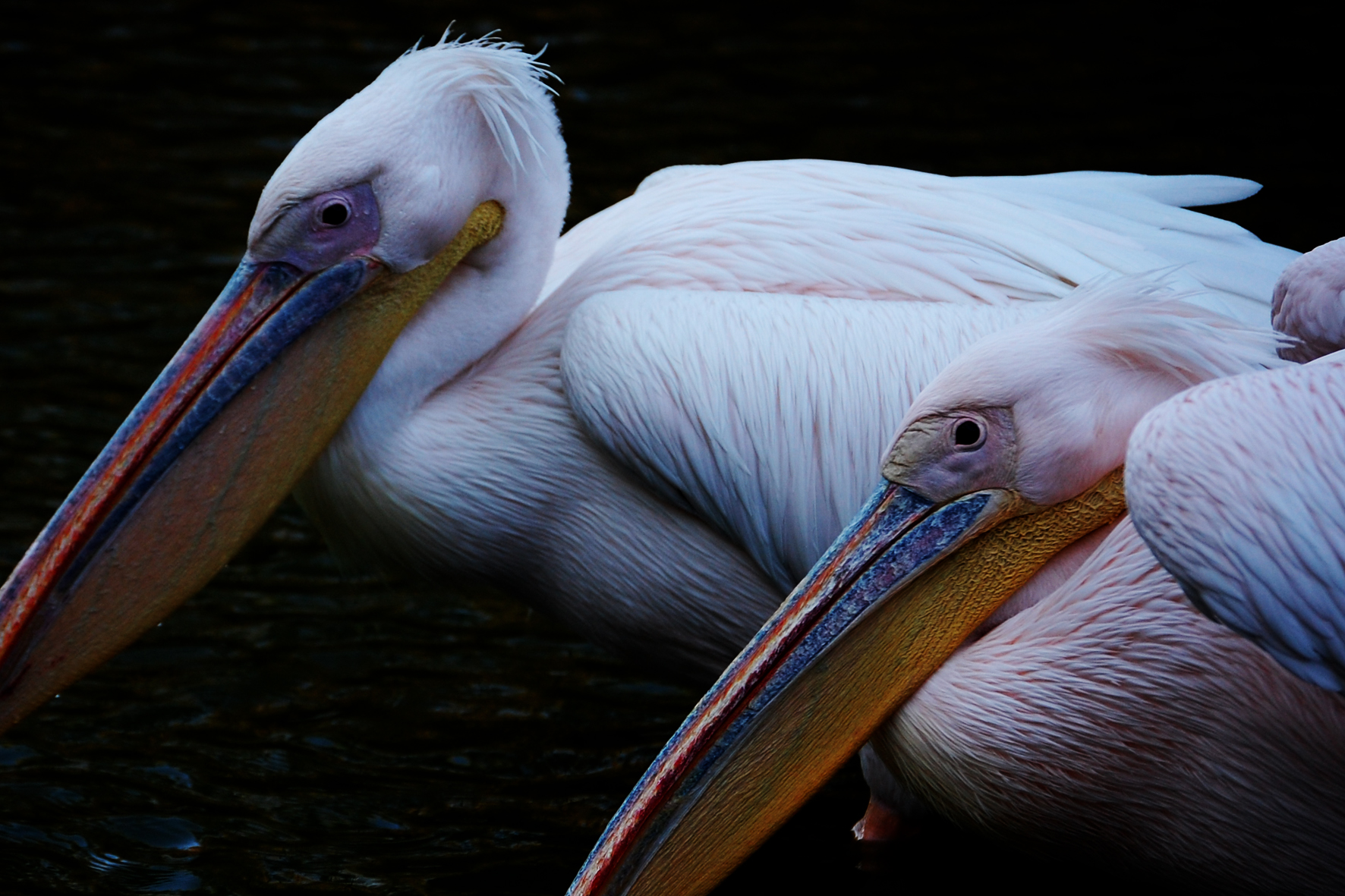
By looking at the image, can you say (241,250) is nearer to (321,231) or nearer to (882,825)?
(321,231)

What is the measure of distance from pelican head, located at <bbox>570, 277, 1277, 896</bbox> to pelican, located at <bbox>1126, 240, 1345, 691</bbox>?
0.39 meters

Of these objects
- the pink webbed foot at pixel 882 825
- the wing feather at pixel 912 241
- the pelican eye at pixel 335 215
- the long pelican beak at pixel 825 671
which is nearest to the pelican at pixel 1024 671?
the long pelican beak at pixel 825 671

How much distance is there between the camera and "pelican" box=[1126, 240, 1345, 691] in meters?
2.09

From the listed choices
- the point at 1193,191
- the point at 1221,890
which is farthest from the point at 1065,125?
the point at 1221,890

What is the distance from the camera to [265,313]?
126 inches

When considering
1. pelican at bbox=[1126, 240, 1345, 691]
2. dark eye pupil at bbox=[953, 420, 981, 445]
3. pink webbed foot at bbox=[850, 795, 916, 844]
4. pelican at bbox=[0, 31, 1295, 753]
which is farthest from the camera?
pink webbed foot at bbox=[850, 795, 916, 844]

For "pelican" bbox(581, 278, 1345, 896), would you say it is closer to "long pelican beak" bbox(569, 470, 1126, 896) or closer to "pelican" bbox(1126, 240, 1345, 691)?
"long pelican beak" bbox(569, 470, 1126, 896)

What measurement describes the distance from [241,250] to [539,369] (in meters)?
3.31

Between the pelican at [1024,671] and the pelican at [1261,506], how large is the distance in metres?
0.33

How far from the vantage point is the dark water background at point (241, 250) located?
3.52 metres

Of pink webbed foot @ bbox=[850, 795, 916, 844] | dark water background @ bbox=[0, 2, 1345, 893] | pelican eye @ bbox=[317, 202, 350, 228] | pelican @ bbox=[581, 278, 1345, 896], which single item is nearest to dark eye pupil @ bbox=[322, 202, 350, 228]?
pelican eye @ bbox=[317, 202, 350, 228]

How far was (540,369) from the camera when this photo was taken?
331 centimetres

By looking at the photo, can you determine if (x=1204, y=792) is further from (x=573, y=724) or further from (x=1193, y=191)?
(x=573, y=724)

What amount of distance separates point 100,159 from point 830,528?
4821 millimetres
